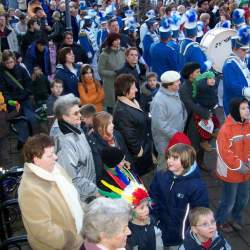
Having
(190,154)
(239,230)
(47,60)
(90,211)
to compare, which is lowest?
(239,230)

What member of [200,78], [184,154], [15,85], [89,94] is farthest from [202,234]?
[15,85]

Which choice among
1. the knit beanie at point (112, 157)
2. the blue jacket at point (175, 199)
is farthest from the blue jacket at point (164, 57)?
the knit beanie at point (112, 157)

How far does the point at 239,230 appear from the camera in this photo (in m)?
4.99

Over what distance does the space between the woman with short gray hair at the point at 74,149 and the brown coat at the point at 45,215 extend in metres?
0.58

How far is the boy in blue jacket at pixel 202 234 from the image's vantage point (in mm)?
3568

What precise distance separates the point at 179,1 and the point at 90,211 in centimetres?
1657

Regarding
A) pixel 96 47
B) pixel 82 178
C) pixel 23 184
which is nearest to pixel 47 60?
pixel 96 47

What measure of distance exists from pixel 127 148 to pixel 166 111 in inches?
31.0

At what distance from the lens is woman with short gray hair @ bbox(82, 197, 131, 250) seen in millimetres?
2678

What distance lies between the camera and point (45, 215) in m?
3.14

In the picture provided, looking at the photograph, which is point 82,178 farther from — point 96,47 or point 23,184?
point 96,47

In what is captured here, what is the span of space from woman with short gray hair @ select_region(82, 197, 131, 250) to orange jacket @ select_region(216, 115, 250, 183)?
82.5 inches

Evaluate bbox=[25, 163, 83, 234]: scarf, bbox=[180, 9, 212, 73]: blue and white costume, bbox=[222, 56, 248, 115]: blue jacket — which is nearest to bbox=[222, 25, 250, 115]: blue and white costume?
bbox=[222, 56, 248, 115]: blue jacket

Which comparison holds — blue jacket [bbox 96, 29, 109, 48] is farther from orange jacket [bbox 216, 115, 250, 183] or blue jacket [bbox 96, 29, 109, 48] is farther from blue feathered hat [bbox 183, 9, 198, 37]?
orange jacket [bbox 216, 115, 250, 183]
